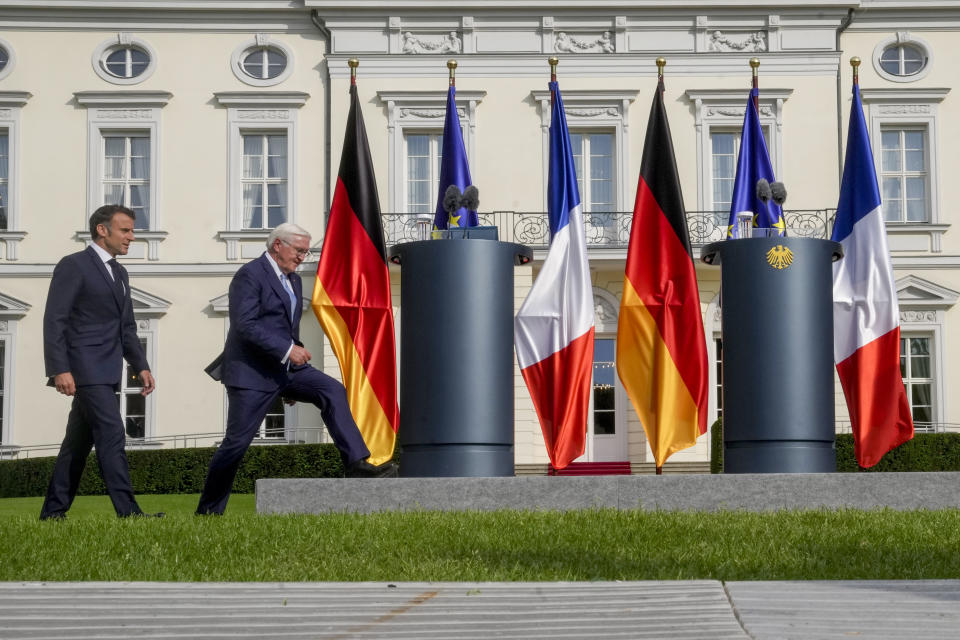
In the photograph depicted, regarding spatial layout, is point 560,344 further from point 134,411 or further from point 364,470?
point 134,411

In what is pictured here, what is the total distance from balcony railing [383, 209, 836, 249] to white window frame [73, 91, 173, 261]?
4110 mm

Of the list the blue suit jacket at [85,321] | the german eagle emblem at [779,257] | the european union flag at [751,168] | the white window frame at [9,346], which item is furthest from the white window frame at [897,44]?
the blue suit jacket at [85,321]

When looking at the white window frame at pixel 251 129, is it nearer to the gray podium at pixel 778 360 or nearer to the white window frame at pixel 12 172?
the white window frame at pixel 12 172

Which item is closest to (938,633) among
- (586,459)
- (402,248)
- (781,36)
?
(402,248)

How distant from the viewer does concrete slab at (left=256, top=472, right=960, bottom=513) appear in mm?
7824

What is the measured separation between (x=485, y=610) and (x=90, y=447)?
455 centimetres

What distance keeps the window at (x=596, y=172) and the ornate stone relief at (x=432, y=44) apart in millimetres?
2612

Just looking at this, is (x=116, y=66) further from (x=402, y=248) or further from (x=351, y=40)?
(x=402, y=248)

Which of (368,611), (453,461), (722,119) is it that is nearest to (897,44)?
(722,119)

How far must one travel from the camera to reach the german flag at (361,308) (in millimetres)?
10430

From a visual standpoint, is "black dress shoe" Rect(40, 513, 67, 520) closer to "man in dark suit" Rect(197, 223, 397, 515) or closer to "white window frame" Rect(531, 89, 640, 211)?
"man in dark suit" Rect(197, 223, 397, 515)

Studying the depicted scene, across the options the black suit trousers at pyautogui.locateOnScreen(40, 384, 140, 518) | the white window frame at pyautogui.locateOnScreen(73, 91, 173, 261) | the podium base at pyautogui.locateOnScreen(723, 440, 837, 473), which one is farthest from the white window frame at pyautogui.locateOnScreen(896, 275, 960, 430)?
the black suit trousers at pyautogui.locateOnScreen(40, 384, 140, 518)

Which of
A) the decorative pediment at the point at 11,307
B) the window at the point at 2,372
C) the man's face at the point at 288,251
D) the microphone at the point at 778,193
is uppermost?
the microphone at the point at 778,193

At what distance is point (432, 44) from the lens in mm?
25406
